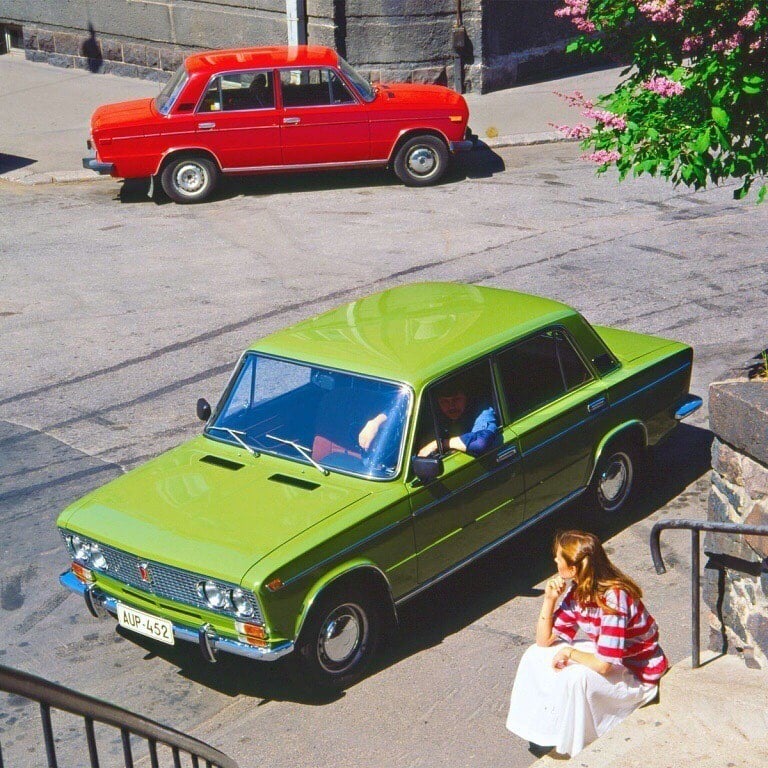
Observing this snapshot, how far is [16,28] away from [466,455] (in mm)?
21475

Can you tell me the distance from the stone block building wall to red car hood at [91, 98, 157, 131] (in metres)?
5.68

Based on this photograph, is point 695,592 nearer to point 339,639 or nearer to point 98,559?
point 339,639

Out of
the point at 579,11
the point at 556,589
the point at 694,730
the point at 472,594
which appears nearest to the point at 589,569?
the point at 556,589

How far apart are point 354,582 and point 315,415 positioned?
1.08m

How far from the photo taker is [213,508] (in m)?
6.49

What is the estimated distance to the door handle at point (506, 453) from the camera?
7.13 m

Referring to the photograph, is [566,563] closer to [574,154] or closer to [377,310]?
[377,310]

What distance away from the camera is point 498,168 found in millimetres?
17391

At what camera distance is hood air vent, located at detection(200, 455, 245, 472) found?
22.7 ft

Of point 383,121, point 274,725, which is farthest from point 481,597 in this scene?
point 383,121

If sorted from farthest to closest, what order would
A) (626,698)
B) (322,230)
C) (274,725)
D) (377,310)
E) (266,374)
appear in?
(322,230) → (377,310) → (266,374) → (274,725) → (626,698)

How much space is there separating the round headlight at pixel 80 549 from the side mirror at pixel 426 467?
1869 mm

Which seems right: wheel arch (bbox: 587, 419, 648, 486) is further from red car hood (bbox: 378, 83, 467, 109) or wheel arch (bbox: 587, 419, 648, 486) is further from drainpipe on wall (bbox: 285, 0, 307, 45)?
drainpipe on wall (bbox: 285, 0, 307, 45)

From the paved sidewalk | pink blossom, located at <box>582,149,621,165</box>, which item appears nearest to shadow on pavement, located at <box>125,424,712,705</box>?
pink blossom, located at <box>582,149,621,165</box>
